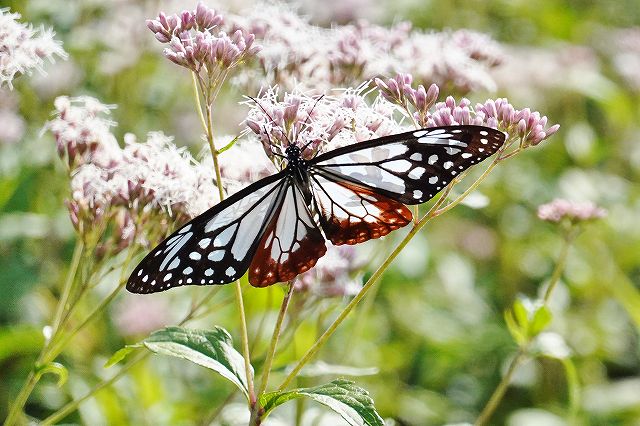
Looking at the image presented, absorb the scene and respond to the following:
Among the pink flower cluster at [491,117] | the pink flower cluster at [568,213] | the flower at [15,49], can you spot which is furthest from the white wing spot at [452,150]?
the flower at [15,49]

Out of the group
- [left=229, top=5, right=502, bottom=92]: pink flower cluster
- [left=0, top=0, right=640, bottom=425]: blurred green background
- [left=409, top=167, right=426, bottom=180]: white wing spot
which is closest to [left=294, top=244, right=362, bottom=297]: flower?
[left=0, top=0, right=640, bottom=425]: blurred green background

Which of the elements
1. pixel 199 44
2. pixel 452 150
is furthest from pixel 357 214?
pixel 199 44

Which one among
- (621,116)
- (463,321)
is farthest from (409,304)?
(621,116)

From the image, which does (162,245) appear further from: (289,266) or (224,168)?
(224,168)

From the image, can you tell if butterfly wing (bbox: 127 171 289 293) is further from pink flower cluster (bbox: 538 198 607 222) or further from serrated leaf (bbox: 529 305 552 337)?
pink flower cluster (bbox: 538 198 607 222)

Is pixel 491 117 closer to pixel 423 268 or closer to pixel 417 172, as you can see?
pixel 417 172

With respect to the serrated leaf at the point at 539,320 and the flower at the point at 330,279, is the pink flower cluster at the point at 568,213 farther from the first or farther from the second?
the flower at the point at 330,279
